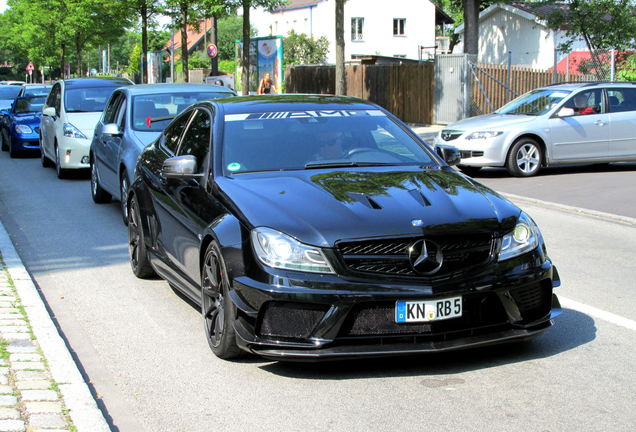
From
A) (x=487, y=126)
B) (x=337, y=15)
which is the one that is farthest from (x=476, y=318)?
(x=337, y=15)

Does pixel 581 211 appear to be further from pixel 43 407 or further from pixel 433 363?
pixel 43 407

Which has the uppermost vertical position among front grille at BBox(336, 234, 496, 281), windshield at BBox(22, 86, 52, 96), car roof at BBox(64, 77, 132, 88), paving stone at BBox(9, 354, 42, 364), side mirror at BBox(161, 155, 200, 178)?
windshield at BBox(22, 86, 52, 96)

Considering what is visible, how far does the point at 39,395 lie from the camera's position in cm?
487

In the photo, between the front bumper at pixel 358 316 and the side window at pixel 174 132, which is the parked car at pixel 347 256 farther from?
the side window at pixel 174 132

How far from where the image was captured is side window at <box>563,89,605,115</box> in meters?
16.6

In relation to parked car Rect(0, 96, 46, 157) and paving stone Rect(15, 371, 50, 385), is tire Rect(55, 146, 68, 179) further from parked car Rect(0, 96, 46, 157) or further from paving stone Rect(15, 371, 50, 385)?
paving stone Rect(15, 371, 50, 385)

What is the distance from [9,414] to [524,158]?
12.8m

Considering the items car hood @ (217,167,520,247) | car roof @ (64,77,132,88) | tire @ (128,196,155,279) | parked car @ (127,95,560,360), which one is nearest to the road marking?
parked car @ (127,95,560,360)

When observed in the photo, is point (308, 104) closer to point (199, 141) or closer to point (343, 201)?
point (199, 141)

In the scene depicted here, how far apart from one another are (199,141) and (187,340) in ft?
4.99

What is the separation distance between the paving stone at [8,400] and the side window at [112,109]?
8091 mm

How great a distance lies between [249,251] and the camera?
5.16m

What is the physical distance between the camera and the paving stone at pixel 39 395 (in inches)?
189

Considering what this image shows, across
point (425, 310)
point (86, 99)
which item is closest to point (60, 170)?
point (86, 99)
